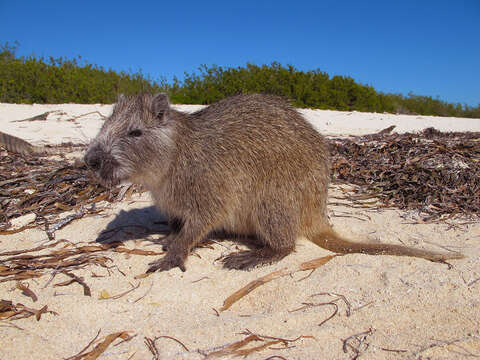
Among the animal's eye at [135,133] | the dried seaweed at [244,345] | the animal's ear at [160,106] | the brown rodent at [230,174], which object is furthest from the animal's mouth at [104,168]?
the dried seaweed at [244,345]

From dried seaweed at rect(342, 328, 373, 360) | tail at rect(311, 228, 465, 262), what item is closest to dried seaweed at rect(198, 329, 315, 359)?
dried seaweed at rect(342, 328, 373, 360)

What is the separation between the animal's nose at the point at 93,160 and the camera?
274 centimetres

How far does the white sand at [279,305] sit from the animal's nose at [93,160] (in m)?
0.79

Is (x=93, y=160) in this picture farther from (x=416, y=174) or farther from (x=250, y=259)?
(x=416, y=174)

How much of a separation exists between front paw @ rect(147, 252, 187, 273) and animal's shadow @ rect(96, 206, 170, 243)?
569 millimetres

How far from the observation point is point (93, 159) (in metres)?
2.74

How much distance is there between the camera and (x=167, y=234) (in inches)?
144

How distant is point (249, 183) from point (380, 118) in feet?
27.2

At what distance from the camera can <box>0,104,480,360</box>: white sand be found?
190 cm

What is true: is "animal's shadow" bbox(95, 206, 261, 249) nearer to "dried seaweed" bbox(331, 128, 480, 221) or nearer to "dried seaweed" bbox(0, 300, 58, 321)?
"dried seaweed" bbox(0, 300, 58, 321)

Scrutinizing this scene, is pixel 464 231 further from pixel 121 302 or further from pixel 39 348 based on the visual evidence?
pixel 39 348

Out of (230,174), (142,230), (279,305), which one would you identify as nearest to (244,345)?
A: (279,305)

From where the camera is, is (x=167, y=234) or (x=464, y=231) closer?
(x=464, y=231)

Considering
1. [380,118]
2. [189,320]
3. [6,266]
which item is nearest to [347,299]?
[189,320]
